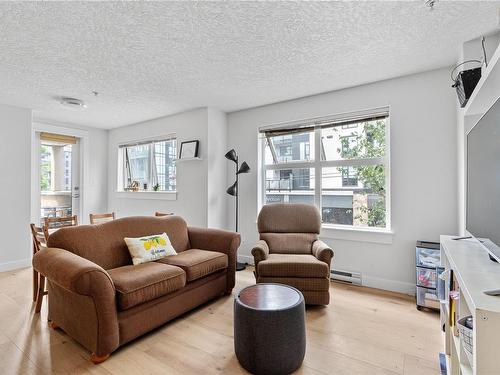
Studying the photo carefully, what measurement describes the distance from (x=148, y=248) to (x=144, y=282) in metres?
0.56

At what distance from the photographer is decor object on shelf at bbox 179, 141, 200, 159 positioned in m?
3.95

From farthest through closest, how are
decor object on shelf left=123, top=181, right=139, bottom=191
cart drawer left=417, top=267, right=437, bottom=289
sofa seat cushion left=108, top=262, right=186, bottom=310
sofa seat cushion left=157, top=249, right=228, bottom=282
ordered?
decor object on shelf left=123, top=181, right=139, bottom=191, cart drawer left=417, top=267, right=437, bottom=289, sofa seat cushion left=157, top=249, right=228, bottom=282, sofa seat cushion left=108, top=262, right=186, bottom=310

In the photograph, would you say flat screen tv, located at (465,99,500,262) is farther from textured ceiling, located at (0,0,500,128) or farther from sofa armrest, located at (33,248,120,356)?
sofa armrest, located at (33,248,120,356)

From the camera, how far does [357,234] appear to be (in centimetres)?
310

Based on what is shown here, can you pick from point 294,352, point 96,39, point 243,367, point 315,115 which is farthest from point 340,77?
point 243,367

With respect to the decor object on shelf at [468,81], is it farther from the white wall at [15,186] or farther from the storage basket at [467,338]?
the white wall at [15,186]

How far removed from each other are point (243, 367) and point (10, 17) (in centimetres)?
276

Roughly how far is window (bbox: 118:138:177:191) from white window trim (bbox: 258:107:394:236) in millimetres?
1561

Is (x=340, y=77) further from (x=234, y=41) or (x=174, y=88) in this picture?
(x=174, y=88)

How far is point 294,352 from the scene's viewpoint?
5.34 feet

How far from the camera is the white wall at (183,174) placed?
3.93 metres

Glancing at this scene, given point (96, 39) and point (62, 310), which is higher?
point (96, 39)

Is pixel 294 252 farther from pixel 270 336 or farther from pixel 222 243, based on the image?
pixel 270 336

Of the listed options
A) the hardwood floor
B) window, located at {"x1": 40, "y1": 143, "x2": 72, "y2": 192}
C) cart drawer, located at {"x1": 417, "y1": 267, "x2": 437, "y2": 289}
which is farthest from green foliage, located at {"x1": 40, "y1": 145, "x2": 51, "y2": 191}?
cart drawer, located at {"x1": 417, "y1": 267, "x2": 437, "y2": 289}
